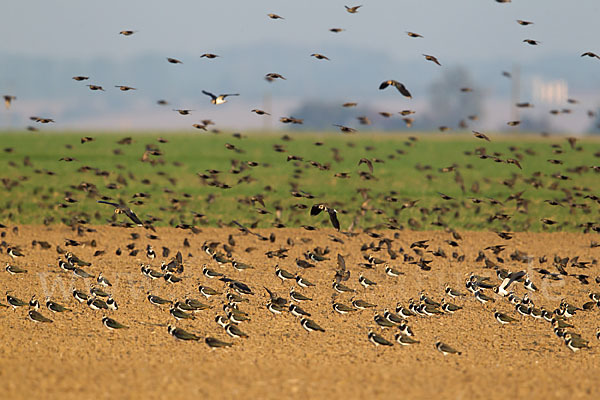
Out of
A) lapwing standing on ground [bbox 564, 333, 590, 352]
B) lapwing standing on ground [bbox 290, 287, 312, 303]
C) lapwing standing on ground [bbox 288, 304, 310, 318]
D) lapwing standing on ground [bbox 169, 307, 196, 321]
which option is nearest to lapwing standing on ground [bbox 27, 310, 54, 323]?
lapwing standing on ground [bbox 169, 307, 196, 321]

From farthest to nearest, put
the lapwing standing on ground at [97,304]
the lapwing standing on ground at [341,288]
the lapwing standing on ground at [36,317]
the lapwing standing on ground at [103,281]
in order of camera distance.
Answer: the lapwing standing on ground at [103,281], the lapwing standing on ground at [341,288], the lapwing standing on ground at [97,304], the lapwing standing on ground at [36,317]

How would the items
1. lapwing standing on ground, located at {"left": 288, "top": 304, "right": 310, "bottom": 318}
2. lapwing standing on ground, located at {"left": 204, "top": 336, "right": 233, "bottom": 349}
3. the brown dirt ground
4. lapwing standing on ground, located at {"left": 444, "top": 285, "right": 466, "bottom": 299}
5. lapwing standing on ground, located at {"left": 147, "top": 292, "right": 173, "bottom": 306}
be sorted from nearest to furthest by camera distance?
the brown dirt ground, lapwing standing on ground, located at {"left": 204, "top": 336, "right": 233, "bottom": 349}, lapwing standing on ground, located at {"left": 288, "top": 304, "right": 310, "bottom": 318}, lapwing standing on ground, located at {"left": 147, "top": 292, "right": 173, "bottom": 306}, lapwing standing on ground, located at {"left": 444, "top": 285, "right": 466, "bottom": 299}

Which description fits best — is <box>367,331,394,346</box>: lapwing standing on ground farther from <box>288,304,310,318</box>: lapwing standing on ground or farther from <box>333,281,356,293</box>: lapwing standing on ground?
<box>333,281,356,293</box>: lapwing standing on ground

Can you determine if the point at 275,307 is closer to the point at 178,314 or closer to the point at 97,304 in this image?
the point at 178,314

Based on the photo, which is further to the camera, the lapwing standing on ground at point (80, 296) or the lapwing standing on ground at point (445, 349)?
the lapwing standing on ground at point (80, 296)

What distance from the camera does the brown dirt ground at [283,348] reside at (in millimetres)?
13070

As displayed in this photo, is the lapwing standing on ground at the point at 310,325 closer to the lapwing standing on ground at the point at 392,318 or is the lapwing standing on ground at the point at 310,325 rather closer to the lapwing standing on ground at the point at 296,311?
the lapwing standing on ground at the point at 296,311

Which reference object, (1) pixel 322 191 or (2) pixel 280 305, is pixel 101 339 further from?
(1) pixel 322 191

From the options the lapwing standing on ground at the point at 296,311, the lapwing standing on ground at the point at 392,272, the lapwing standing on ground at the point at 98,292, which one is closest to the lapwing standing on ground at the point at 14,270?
the lapwing standing on ground at the point at 98,292

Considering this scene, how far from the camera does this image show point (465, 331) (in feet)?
58.4

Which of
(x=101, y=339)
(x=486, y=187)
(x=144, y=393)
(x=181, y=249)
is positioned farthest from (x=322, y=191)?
(x=144, y=393)

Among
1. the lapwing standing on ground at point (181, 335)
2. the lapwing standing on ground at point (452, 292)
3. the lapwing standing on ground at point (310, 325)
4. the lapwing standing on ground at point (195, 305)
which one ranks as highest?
the lapwing standing on ground at point (181, 335)

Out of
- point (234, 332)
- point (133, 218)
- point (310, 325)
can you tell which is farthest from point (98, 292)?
point (310, 325)

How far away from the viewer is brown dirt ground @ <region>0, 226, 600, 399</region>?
42.9 ft
